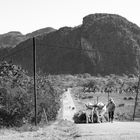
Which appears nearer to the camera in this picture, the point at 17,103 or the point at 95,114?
the point at 17,103

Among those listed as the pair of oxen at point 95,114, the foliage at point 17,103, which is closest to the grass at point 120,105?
the pair of oxen at point 95,114

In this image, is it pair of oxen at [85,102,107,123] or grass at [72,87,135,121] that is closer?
pair of oxen at [85,102,107,123]

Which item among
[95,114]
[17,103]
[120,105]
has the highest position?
[17,103]

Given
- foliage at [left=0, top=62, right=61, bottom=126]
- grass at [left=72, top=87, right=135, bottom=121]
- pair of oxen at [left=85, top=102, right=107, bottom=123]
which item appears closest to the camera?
foliage at [left=0, top=62, right=61, bottom=126]

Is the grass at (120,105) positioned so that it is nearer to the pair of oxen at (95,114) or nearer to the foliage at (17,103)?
the pair of oxen at (95,114)

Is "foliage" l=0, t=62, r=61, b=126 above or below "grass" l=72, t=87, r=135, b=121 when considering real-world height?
above

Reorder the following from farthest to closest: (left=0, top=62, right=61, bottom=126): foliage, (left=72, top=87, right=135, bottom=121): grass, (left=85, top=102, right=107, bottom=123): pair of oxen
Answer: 1. (left=72, top=87, right=135, bottom=121): grass
2. (left=85, top=102, right=107, bottom=123): pair of oxen
3. (left=0, top=62, right=61, bottom=126): foliage

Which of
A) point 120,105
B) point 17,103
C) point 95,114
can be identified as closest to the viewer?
point 17,103

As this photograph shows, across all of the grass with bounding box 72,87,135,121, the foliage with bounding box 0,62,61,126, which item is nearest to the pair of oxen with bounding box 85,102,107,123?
the foliage with bounding box 0,62,61,126

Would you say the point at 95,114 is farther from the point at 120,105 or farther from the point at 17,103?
the point at 120,105

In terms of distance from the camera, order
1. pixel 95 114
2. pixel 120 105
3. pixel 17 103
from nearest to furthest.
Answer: pixel 17 103
pixel 95 114
pixel 120 105

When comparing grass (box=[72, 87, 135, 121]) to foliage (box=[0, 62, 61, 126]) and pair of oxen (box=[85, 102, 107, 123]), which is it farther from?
foliage (box=[0, 62, 61, 126])

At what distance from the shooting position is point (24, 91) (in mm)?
26297

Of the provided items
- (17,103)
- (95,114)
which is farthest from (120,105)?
(17,103)
